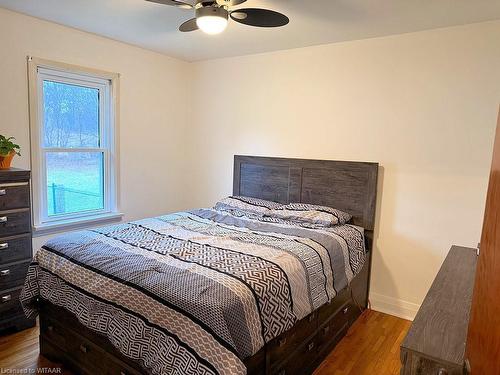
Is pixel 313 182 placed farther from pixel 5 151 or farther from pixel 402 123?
pixel 5 151

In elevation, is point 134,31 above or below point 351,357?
above

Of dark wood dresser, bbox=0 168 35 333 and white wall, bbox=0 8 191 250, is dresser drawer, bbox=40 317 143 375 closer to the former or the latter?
dark wood dresser, bbox=0 168 35 333

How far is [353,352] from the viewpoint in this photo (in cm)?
248

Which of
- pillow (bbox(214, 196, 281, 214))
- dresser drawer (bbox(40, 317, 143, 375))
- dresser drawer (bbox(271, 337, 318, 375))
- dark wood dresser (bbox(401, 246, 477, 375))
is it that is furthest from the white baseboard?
dresser drawer (bbox(40, 317, 143, 375))

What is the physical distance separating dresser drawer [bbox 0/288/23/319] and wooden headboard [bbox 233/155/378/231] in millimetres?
2173

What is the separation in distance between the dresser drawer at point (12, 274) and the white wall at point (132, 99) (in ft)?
1.68

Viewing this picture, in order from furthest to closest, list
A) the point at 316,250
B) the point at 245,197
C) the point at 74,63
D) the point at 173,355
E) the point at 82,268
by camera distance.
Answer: the point at 245,197 → the point at 74,63 → the point at 316,250 → the point at 82,268 → the point at 173,355

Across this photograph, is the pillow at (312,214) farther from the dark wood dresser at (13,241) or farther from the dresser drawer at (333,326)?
the dark wood dresser at (13,241)

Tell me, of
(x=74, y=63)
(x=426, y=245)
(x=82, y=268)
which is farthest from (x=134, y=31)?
(x=426, y=245)

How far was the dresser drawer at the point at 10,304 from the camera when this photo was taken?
96.8 inches

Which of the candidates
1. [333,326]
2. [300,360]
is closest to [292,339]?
[300,360]

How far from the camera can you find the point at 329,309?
2.40 m

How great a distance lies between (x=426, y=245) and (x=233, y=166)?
2078 mm

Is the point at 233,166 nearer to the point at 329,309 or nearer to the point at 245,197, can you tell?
the point at 245,197
